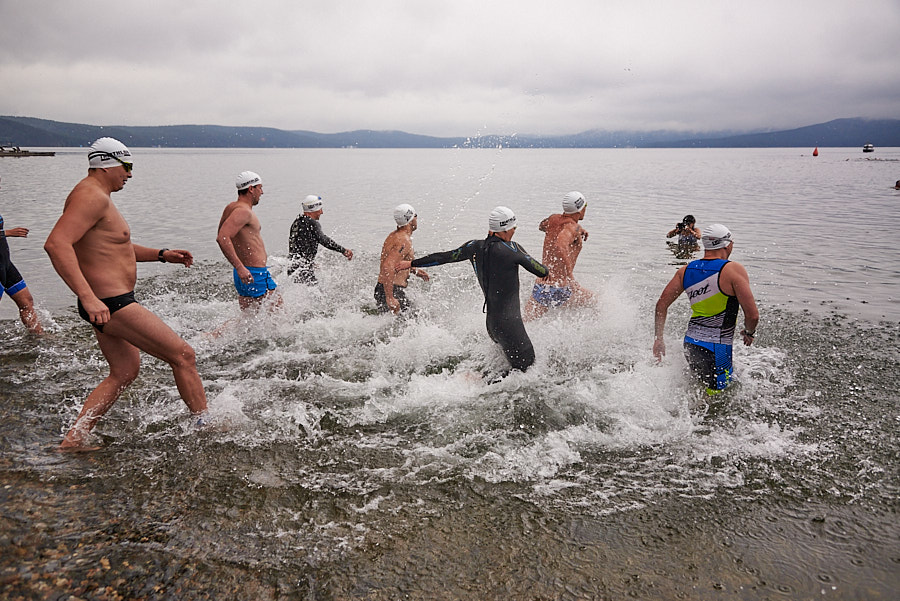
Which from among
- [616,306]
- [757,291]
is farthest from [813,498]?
[757,291]

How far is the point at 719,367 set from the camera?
5.12 m

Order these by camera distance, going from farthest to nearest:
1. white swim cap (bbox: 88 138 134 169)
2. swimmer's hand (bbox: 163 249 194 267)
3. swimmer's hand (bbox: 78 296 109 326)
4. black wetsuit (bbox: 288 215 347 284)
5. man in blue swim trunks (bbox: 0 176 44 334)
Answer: black wetsuit (bbox: 288 215 347 284), man in blue swim trunks (bbox: 0 176 44 334), swimmer's hand (bbox: 163 249 194 267), white swim cap (bbox: 88 138 134 169), swimmer's hand (bbox: 78 296 109 326)

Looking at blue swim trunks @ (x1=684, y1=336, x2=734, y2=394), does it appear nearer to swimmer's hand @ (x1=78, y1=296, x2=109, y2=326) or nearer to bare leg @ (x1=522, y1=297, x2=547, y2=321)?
bare leg @ (x1=522, y1=297, x2=547, y2=321)

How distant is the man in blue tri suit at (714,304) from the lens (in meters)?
4.80

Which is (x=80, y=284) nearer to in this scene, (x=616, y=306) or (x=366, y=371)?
(x=366, y=371)

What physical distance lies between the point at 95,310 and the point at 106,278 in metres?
0.40

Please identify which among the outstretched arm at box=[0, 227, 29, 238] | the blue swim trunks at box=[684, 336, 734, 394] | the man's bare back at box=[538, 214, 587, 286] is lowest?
the blue swim trunks at box=[684, 336, 734, 394]

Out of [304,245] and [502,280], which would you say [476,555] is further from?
[304,245]

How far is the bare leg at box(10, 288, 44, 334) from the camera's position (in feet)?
24.1

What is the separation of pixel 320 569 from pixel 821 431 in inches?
181

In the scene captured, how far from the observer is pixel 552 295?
7.68m

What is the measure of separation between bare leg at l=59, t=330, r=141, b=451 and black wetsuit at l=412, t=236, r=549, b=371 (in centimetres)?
278

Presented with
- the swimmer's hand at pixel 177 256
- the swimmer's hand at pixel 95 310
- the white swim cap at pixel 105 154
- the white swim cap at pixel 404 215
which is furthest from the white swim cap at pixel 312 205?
the swimmer's hand at pixel 95 310

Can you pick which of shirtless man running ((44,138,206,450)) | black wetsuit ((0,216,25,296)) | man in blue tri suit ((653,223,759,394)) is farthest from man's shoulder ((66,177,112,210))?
man in blue tri suit ((653,223,759,394))
